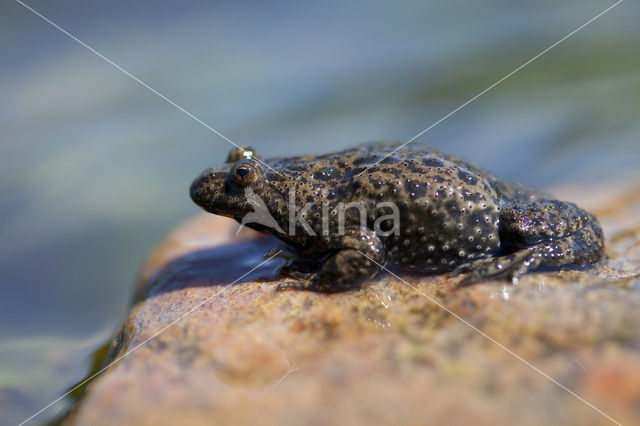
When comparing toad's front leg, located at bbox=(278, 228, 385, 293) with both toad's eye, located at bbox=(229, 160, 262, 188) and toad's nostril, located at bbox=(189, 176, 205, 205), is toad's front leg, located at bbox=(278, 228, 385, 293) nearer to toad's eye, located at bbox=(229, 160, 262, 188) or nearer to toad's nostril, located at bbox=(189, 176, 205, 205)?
toad's eye, located at bbox=(229, 160, 262, 188)

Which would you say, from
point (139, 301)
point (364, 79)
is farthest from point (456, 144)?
point (139, 301)

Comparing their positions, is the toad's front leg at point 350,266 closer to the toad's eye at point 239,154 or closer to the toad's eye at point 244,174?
the toad's eye at point 244,174

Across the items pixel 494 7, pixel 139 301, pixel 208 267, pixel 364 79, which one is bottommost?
pixel 139 301

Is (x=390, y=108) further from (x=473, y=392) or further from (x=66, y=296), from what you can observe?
(x=473, y=392)

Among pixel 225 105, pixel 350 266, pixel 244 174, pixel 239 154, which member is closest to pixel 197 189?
pixel 244 174

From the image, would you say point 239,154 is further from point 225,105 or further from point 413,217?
point 225,105

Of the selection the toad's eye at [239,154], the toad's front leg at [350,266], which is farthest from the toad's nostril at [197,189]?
the toad's front leg at [350,266]
